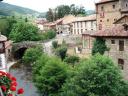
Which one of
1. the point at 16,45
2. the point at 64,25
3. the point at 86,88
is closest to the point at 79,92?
the point at 86,88

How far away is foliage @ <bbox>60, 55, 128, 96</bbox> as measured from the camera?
26.0m

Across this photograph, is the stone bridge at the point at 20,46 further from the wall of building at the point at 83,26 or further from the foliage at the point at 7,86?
the foliage at the point at 7,86

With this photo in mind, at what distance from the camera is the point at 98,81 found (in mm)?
26047

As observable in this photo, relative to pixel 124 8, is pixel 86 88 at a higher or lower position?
lower

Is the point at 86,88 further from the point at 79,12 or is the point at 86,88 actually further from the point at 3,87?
the point at 79,12

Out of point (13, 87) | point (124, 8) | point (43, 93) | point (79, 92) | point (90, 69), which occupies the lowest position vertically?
point (43, 93)

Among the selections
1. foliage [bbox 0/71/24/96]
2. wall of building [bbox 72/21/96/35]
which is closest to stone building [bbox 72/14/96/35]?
wall of building [bbox 72/21/96/35]

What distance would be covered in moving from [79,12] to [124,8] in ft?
270

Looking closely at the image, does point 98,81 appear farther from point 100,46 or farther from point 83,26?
point 83,26

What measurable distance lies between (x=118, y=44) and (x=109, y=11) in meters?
15.7

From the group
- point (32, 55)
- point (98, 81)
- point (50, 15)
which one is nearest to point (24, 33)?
point (32, 55)

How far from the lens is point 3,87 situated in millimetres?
7492

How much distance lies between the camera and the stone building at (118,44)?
104 ft

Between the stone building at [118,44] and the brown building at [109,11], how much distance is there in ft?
35.8
